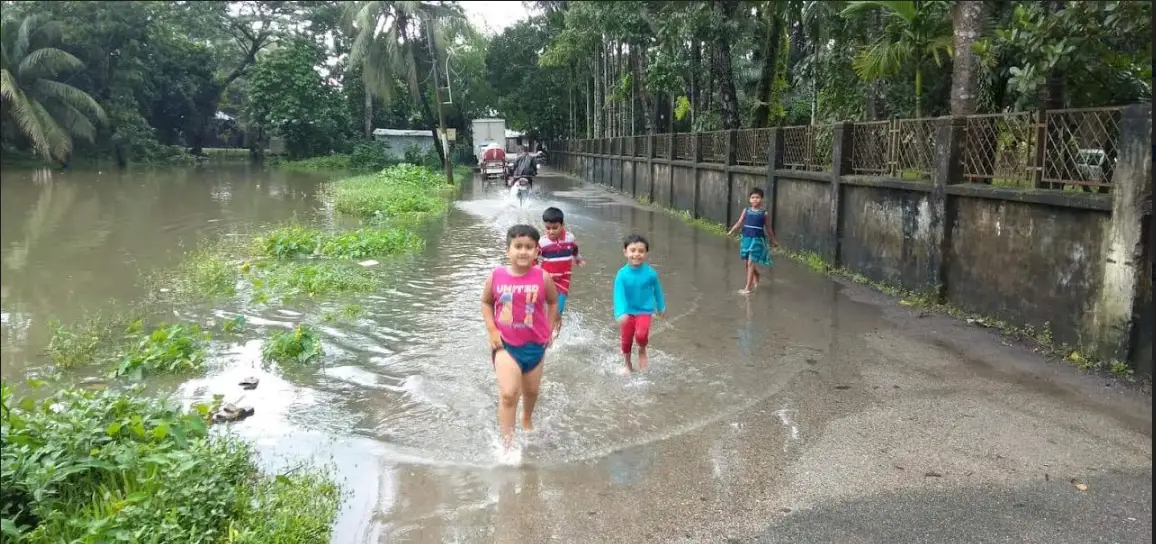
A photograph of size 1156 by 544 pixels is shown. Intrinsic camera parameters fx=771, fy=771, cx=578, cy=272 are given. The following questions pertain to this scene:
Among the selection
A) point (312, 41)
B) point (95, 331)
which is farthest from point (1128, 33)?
point (312, 41)

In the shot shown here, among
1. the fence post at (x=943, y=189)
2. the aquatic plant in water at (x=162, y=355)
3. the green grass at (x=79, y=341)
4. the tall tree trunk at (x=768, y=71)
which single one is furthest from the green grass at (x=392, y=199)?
the fence post at (x=943, y=189)

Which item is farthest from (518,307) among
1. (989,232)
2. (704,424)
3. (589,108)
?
(589,108)

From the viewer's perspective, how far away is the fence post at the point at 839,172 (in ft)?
34.3

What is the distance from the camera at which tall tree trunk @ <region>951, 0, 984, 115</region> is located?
8.87m

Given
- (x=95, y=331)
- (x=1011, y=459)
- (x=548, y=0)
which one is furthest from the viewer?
(x=548, y=0)

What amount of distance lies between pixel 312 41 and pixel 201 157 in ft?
33.7

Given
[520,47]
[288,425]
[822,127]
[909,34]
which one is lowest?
[288,425]

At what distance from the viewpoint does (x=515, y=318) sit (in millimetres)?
4488

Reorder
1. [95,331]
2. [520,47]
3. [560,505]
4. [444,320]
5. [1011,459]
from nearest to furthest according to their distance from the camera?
[560,505] < [1011,459] < [95,331] < [444,320] < [520,47]

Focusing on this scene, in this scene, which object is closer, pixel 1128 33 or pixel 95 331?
pixel 1128 33

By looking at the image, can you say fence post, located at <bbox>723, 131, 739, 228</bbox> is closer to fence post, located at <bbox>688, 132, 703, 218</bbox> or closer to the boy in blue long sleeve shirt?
fence post, located at <bbox>688, 132, 703, 218</bbox>

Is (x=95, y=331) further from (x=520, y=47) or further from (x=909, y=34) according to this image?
(x=520, y=47)

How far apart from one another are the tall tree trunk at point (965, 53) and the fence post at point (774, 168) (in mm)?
3913

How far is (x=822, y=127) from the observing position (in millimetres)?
11492
